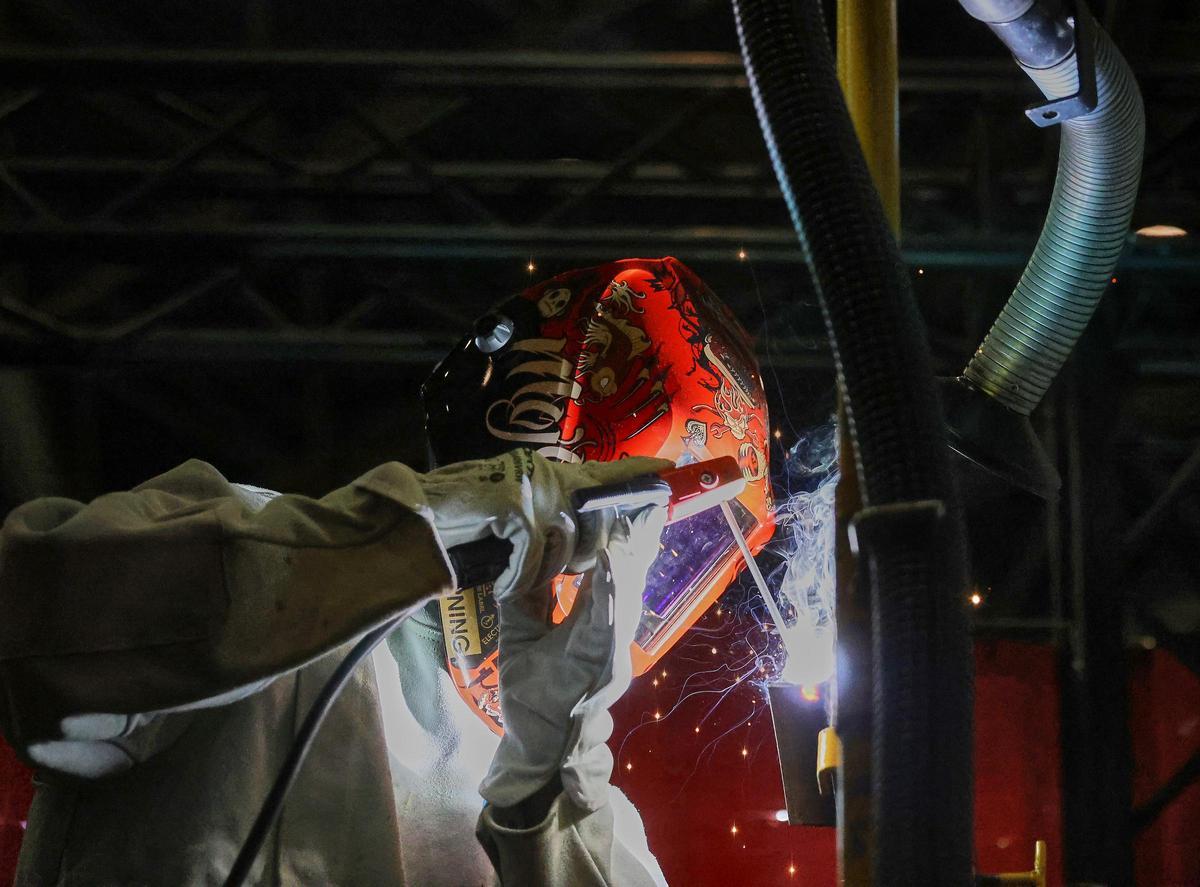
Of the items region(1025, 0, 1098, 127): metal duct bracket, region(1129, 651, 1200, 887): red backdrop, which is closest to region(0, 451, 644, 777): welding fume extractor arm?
region(1025, 0, 1098, 127): metal duct bracket

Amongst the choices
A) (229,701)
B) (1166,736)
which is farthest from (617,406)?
(1166,736)

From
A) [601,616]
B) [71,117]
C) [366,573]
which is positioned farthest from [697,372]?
[71,117]

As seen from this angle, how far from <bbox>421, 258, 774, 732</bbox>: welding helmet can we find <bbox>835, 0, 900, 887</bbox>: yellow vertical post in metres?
1.04

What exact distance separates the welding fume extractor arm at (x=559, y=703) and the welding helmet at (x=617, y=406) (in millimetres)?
344

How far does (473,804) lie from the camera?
6.73ft

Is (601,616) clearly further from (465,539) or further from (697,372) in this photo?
(697,372)

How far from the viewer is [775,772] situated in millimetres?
4059

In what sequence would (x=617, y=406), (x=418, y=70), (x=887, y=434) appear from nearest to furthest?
(x=887, y=434) < (x=617, y=406) < (x=418, y=70)

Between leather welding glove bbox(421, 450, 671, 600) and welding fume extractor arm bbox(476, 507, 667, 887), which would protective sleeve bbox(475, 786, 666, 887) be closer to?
welding fume extractor arm bbox(476, 507, 667, 887)

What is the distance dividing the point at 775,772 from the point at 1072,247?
8.90 feet

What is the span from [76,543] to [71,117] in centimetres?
304

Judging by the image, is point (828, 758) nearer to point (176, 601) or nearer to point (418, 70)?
point (176, 601)

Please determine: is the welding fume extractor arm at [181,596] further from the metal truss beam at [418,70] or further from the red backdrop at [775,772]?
the red backdrop at [775,772]

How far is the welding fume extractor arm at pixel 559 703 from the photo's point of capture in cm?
179
